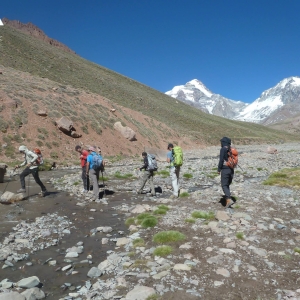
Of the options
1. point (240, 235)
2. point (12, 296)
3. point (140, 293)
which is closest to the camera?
point (12, 296)

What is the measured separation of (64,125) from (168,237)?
→ 35.3 metres

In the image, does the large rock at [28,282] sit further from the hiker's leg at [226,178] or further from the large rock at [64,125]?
the large rock at [64,125]

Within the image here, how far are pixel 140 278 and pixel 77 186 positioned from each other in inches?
529

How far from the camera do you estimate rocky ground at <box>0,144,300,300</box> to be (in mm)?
5957

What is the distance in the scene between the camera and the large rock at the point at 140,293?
5.63 metres

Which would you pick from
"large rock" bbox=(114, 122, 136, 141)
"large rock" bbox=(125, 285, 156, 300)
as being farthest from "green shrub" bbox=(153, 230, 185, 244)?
"large rock" bbox=(114, 122, 136, 141)

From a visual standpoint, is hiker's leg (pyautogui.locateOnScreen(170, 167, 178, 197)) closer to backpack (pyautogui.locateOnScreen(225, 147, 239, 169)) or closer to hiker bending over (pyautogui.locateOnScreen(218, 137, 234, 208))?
hiker bending over (pyautogui.locateOnScreen(218, 137, 234, 208))

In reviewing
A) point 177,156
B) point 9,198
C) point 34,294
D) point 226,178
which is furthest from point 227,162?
point 9,198

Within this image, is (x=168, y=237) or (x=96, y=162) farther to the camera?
(x=96, y=162)

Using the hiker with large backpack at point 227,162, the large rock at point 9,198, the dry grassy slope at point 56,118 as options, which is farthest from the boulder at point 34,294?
the dry grassy slope at point 56,118

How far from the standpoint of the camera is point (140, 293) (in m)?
5.73

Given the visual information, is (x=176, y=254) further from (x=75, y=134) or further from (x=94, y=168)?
(x=75, y=134)

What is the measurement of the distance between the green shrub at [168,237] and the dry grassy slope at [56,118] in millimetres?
27411

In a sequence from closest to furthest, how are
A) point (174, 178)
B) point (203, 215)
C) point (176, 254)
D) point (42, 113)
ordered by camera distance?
point (176, 254) → point (203, 215) → point (174, 178) → point (42, 113)
